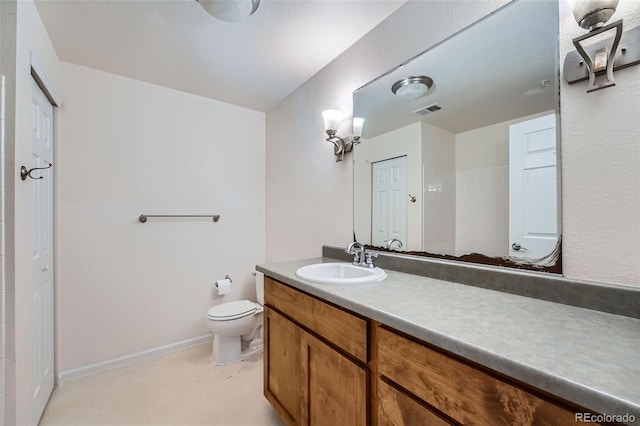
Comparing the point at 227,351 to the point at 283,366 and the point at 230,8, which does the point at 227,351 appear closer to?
the point at 283,366

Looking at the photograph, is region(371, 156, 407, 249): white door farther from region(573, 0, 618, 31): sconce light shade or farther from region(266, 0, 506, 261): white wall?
region(573, 0, 618, 31): sconce light shade

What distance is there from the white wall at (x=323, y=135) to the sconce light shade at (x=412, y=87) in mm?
127

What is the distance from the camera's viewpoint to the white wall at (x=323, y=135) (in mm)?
1396

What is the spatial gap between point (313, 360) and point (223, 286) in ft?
5.37

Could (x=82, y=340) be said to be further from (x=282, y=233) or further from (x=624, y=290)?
(x=624, y=290)

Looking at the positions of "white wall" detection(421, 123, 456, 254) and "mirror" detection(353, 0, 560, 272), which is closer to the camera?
"mirror" detection(353, 0, 560, 272)

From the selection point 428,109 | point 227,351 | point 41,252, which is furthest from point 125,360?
point 428,109

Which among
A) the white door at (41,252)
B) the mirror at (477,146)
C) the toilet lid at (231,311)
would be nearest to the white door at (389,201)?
the mirror at (477,146)

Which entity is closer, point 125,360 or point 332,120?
point 332,120

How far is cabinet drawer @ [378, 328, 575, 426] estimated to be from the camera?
56 cm

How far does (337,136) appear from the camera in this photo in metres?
1.93

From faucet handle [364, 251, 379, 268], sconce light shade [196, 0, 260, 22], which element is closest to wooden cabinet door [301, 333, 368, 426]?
faucet handle [364, 251, 379, 268]

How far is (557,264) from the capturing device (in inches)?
38.2

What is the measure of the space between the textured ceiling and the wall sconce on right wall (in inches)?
34.9
